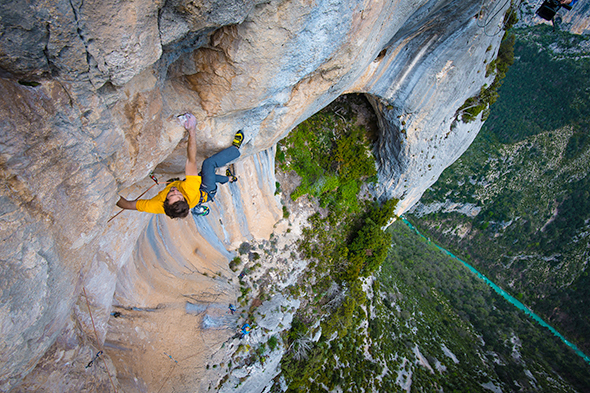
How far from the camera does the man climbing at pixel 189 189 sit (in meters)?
3.72

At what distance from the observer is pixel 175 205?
12.0ft

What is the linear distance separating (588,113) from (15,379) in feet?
125

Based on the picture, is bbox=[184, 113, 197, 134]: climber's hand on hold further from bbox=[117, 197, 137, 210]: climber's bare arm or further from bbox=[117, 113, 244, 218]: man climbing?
bbox=[117, 197, 137, 210]: climber's bare arm

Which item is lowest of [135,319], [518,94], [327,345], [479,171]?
[327,345]

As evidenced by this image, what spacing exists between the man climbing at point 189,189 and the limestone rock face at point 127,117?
0.24 metres

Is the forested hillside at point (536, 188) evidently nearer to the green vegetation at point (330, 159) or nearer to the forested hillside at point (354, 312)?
the forested hillside at point (354, 312)

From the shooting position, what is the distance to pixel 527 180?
1009 inches

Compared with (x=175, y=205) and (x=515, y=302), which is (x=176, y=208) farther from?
(x=515, y=302)

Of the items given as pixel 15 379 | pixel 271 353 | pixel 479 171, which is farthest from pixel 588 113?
pixel 15 379

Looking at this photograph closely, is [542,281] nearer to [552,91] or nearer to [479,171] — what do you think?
[479,171]

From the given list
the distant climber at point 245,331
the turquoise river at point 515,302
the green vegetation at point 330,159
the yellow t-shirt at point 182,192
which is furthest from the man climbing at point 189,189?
the turquoise river at point 515,302

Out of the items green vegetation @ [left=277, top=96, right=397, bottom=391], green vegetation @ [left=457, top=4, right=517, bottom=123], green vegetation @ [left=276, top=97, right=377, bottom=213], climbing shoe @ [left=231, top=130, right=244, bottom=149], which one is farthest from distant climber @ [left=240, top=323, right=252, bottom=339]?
green vegetation @ [left=457, top=4, right=517, bottom=123]

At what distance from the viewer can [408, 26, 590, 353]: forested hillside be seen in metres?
23.9

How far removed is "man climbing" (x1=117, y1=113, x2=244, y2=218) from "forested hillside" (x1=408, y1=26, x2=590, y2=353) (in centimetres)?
2915
